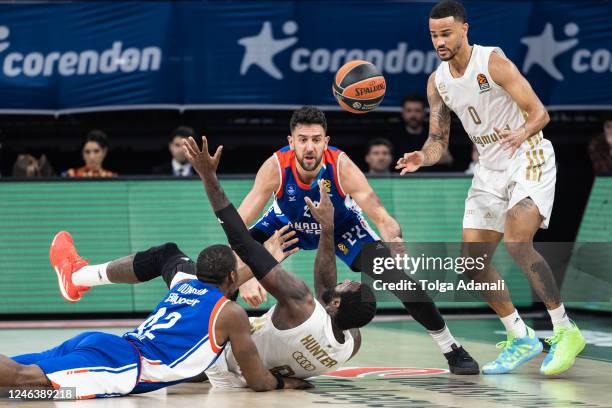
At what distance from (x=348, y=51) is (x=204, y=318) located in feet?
28.1

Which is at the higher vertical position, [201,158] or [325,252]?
[201,158]

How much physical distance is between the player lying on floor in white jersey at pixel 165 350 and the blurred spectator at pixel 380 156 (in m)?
6.57

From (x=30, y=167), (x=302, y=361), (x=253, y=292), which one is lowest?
(x=302, y=361)

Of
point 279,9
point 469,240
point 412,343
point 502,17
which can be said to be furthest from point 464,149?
point 469,240

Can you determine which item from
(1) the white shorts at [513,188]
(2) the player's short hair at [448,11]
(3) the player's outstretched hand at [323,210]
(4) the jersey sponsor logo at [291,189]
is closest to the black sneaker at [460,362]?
(1) the white shorts at [513,188]

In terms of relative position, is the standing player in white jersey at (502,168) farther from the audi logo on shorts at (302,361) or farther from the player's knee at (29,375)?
the player's knee at (29,375)

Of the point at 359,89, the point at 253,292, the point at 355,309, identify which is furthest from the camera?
the point at 359,89

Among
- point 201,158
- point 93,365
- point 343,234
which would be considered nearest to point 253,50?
point 343,234

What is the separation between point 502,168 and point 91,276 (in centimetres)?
350

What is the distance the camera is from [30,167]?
15.1 m

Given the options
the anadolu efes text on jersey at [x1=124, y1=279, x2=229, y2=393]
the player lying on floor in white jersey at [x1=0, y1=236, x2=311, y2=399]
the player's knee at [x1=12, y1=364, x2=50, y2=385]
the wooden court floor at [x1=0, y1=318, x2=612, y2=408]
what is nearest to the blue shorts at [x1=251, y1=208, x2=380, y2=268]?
the wooden court floor at [x1=0, y1=318, x2=612, y2=408]

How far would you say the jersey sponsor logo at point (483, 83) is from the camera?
9.85 m

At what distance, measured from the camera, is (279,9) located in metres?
15.8

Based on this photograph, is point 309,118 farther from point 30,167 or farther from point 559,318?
point 30,167
